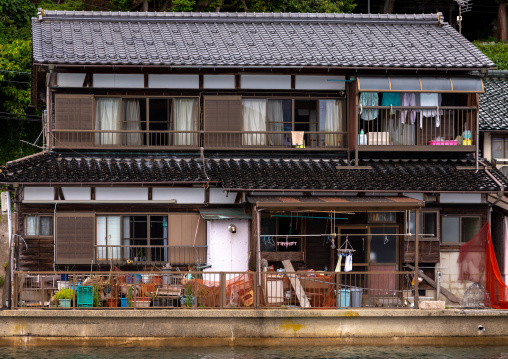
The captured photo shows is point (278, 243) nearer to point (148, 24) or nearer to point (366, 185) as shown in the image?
point (366, 185)

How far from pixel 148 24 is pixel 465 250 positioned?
43.4 ft

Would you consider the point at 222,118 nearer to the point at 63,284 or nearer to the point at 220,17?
the point at 220,17

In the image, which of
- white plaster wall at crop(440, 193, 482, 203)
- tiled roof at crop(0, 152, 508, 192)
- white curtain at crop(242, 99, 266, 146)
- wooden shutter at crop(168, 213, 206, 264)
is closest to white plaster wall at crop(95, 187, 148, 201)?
tiled roof at crop(0, 152, 508, 192)

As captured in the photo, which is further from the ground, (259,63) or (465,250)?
(259,63)

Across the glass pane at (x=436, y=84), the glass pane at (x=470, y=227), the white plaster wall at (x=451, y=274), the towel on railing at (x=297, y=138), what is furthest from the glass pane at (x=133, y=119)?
the glass pane at (x=470, y=227)

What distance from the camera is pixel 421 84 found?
24266 millimetres

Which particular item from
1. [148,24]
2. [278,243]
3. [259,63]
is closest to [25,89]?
[148,24]

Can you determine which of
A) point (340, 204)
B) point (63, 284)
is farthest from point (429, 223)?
point (63, 284)

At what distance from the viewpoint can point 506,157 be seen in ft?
87.2

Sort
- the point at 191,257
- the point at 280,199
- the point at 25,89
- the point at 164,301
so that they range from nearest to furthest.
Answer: the point at 164,301, the point at 280,199, the point at 191,257, the point at 25,89

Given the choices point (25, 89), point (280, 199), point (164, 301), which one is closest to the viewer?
point (164, 301)

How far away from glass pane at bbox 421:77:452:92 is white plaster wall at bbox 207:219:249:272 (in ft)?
23.9

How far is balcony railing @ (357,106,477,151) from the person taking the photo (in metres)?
24.4

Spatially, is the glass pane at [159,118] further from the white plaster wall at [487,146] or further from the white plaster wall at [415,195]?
the white plaster wall at [487,146]
